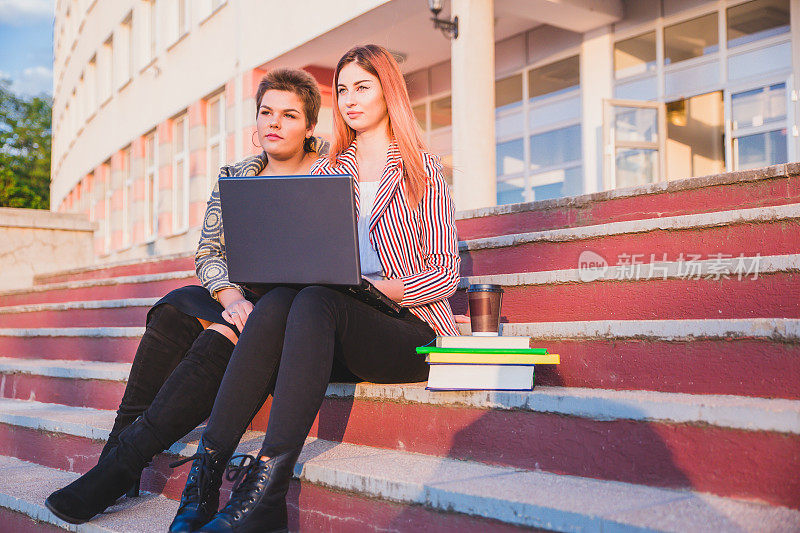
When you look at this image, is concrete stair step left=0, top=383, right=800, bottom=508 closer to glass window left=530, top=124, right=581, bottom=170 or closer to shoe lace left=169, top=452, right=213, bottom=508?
shoe lace left=169, top=452, right=213, bottom=508

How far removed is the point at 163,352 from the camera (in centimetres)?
232

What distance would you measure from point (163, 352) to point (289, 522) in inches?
28.0

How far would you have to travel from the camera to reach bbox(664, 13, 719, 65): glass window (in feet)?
24.1

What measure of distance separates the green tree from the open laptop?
108 ft

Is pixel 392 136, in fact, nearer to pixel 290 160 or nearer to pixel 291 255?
pixel 290 160

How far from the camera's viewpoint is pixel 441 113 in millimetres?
10461

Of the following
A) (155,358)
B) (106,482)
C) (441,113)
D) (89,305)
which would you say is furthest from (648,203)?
(441,113)

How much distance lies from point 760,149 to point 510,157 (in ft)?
10.4

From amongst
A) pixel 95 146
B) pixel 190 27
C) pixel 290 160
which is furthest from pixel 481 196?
pixel 95 146

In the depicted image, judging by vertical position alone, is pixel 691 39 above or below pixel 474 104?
above

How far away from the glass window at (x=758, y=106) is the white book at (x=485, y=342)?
612 cm

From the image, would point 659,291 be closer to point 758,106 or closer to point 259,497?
point 259,497

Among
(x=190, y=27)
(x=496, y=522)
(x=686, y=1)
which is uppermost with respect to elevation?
(x=190, y=27)

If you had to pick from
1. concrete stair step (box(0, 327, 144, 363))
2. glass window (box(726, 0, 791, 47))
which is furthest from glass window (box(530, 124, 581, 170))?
concrete stair step (box(0, 327, 144, 363))
